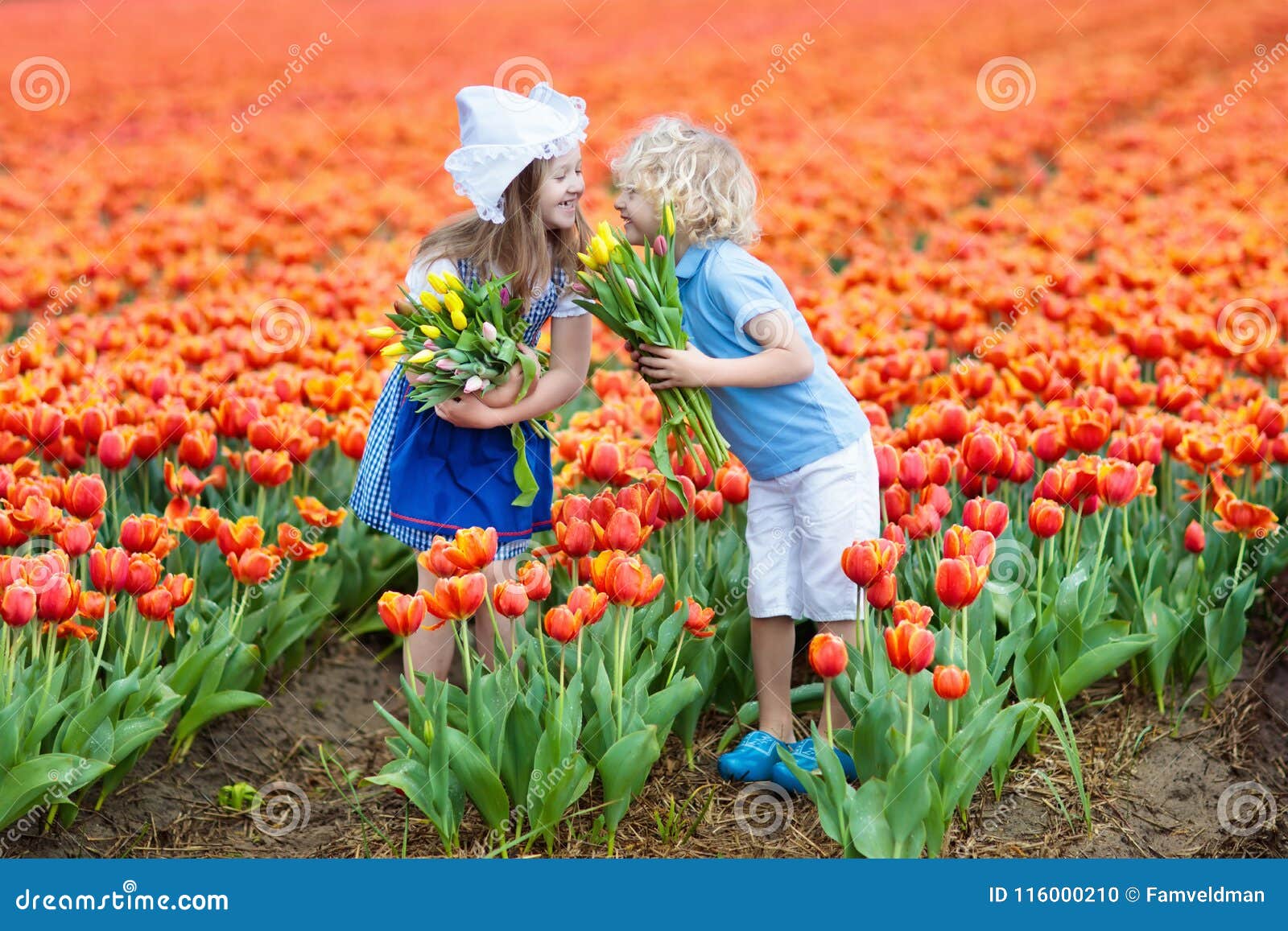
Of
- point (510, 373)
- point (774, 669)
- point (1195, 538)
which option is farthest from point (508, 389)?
point (1195, 538)

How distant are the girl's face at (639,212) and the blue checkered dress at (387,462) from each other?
0.94 ft

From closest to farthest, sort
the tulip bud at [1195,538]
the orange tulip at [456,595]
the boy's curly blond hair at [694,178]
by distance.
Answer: the orange tulip at [456,595] < the boy's curly blond hair at [694,178] < the tulip bud at [1195,538]

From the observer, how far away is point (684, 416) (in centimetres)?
296

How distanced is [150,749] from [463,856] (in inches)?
41.8

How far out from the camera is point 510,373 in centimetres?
303

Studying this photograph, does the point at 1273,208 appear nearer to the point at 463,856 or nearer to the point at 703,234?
the point at 703,234

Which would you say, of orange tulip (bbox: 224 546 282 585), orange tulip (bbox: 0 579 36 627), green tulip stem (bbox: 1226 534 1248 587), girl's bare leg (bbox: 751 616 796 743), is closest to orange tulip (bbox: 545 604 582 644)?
girl's bare leg (bbox: 751 616 796 743)

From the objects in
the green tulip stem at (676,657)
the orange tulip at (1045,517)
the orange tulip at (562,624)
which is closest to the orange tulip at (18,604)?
the orange tulip at (562,624)

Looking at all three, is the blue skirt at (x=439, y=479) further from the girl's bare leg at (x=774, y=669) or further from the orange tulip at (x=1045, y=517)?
the orange tulip at (x=1045, y=517)

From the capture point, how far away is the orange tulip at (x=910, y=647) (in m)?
2.50

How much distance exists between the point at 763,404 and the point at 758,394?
0.08 ft

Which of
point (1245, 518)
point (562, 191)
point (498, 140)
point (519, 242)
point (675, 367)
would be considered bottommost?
point (1245, 518)

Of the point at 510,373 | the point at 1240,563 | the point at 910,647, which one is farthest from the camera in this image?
the point at 1240,563

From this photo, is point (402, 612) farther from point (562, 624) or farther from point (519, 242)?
point (519, 242)
